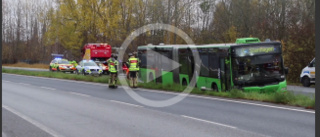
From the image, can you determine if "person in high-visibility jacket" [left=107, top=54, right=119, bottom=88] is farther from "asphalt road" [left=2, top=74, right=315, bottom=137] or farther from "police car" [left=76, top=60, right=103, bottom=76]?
"police car" [left=76, top=60, right=103, bottom=76]

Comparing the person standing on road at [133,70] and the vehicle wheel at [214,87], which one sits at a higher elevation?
the person standing on road at [133,70]

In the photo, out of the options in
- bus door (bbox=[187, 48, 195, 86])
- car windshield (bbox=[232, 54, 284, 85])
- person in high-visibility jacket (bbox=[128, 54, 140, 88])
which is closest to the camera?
car windshield (bbox=[232, 54, 284, 85])

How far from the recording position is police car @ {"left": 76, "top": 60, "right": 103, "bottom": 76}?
4175 cm

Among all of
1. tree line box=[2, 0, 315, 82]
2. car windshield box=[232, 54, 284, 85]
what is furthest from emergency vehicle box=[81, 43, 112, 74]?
car windshield box=[232, 54, 284, 85]

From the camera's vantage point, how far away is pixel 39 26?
85.9 meters

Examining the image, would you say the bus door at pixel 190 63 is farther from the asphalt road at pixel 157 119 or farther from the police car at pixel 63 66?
the police car at pixel 63 66

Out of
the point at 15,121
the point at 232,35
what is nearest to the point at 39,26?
the point at 232,35

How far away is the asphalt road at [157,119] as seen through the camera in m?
9.12

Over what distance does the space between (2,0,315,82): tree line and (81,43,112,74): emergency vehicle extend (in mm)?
1287

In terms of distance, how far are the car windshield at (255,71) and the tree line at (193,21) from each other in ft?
42.7
